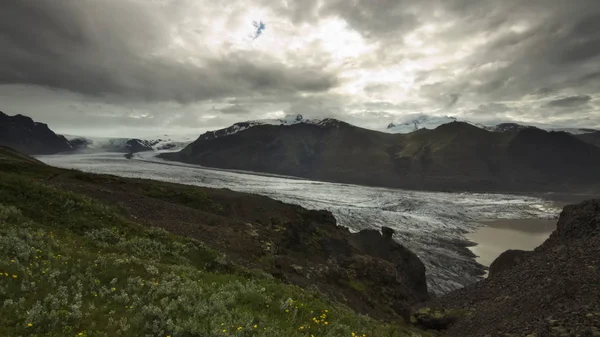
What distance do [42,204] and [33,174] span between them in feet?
96.7

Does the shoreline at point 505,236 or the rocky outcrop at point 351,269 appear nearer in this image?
the rocky outcrop at point 351,269

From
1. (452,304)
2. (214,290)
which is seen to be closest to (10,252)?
(214,290)

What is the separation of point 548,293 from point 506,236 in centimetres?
9537

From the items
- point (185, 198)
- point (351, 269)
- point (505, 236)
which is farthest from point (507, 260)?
point (505, 236)

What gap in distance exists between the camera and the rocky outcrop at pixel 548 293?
22188 millimetres

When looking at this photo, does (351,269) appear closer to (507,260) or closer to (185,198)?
(507,260)

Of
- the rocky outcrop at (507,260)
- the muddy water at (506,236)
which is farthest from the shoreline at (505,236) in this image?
the rocky outcrop at (507,260)

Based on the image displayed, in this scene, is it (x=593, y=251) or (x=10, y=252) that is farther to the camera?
(x=593, y=251)

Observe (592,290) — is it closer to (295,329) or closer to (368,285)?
(368,285)

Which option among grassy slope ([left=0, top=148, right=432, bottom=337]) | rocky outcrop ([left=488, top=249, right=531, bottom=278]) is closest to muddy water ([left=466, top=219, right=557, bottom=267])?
rocky outcrop ([left=488, top=249, right=531, bottom=278])

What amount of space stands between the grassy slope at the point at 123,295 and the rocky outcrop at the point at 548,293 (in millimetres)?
12537

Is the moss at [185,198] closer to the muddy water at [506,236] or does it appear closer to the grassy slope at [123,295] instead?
the grassy slope at [123,295]

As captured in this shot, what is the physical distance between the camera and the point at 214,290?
17.3m

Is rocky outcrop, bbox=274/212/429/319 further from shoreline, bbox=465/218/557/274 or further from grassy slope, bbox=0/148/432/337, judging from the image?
shoreline, bbox=465/218/557/274
